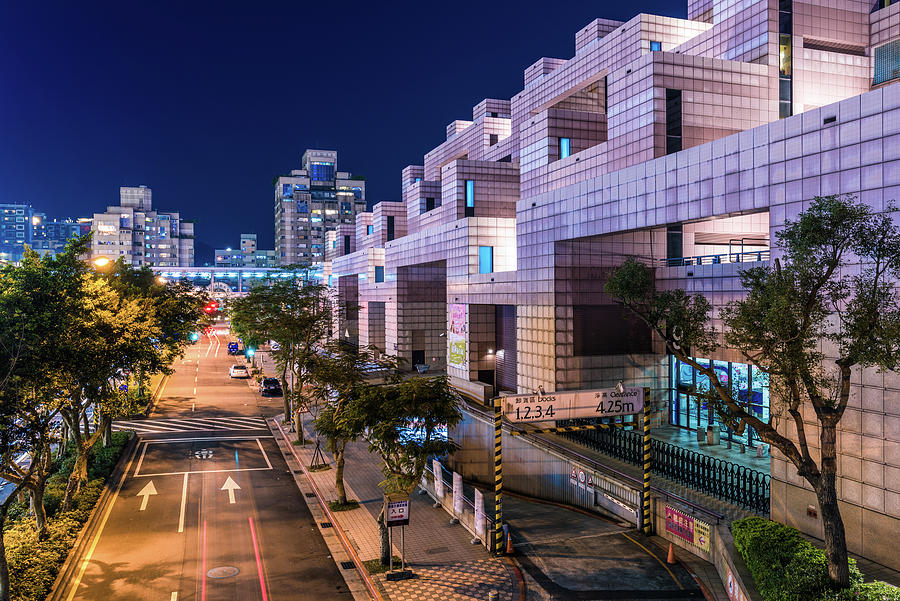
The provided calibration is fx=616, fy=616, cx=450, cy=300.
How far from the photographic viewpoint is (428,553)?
19.1 meters

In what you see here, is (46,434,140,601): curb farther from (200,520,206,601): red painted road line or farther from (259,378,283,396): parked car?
(259,378,283,396): parked car

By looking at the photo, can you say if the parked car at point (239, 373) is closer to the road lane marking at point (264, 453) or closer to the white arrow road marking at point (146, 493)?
the road lane marking at point (264, 453)

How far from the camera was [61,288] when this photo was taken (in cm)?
1641

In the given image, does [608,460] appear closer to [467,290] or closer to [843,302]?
[843,302]

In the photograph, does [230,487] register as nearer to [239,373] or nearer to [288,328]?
[288,328]

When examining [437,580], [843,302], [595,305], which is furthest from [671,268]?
[437,580]

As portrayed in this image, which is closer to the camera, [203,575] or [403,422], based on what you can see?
[203,575]

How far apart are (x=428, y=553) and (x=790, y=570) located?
10229 mm

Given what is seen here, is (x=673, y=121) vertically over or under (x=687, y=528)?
over

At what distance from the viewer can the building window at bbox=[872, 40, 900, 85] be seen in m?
25.1

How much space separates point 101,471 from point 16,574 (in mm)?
11126

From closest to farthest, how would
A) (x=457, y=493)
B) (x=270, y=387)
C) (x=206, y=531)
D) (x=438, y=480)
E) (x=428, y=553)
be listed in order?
(x=428, y=553)
(x=206, y=531)
(x=457, y=493)
(x=438, y=480)
(x=270, y=387)

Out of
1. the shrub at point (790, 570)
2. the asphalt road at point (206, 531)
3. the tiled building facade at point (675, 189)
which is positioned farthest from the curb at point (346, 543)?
the tiled building facade at point (675, 189)

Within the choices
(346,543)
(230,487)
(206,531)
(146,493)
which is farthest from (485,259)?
(206,531)
